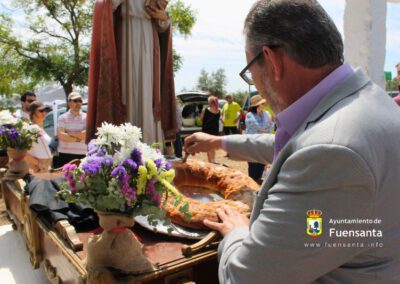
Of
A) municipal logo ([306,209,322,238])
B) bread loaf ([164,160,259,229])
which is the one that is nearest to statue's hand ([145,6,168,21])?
bread loaf ([164,160,259,229])

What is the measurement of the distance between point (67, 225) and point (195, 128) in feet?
37.1

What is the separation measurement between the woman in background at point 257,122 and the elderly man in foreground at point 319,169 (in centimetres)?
507

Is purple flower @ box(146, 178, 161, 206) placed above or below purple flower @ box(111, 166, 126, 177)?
below

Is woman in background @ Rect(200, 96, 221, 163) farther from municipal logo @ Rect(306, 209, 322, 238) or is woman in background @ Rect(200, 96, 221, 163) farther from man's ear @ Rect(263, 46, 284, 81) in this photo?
municipal logo @ Rect(306, 209, 322, 238)

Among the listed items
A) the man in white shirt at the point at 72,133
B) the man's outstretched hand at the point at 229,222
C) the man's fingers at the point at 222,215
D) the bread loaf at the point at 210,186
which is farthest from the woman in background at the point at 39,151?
the man's outstretched hand at the point at 229,222

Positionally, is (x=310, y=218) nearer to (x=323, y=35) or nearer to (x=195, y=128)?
(x=323, y=35)

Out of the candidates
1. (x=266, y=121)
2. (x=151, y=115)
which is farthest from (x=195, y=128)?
(x=151, y=115)

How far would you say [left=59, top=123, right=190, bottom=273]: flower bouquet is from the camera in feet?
4.91

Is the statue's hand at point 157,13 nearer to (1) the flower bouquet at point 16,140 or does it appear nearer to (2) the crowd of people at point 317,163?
(1) the flower bouquet at point 16,140

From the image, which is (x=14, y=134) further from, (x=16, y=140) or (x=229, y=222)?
(x=229, y=222)

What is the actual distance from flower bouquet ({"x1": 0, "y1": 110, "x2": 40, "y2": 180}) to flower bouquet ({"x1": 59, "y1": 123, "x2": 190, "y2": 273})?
2.33 m

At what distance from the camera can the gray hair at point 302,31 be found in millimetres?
966

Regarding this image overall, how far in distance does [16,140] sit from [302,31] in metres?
3.40

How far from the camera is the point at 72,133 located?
448 centimetres
